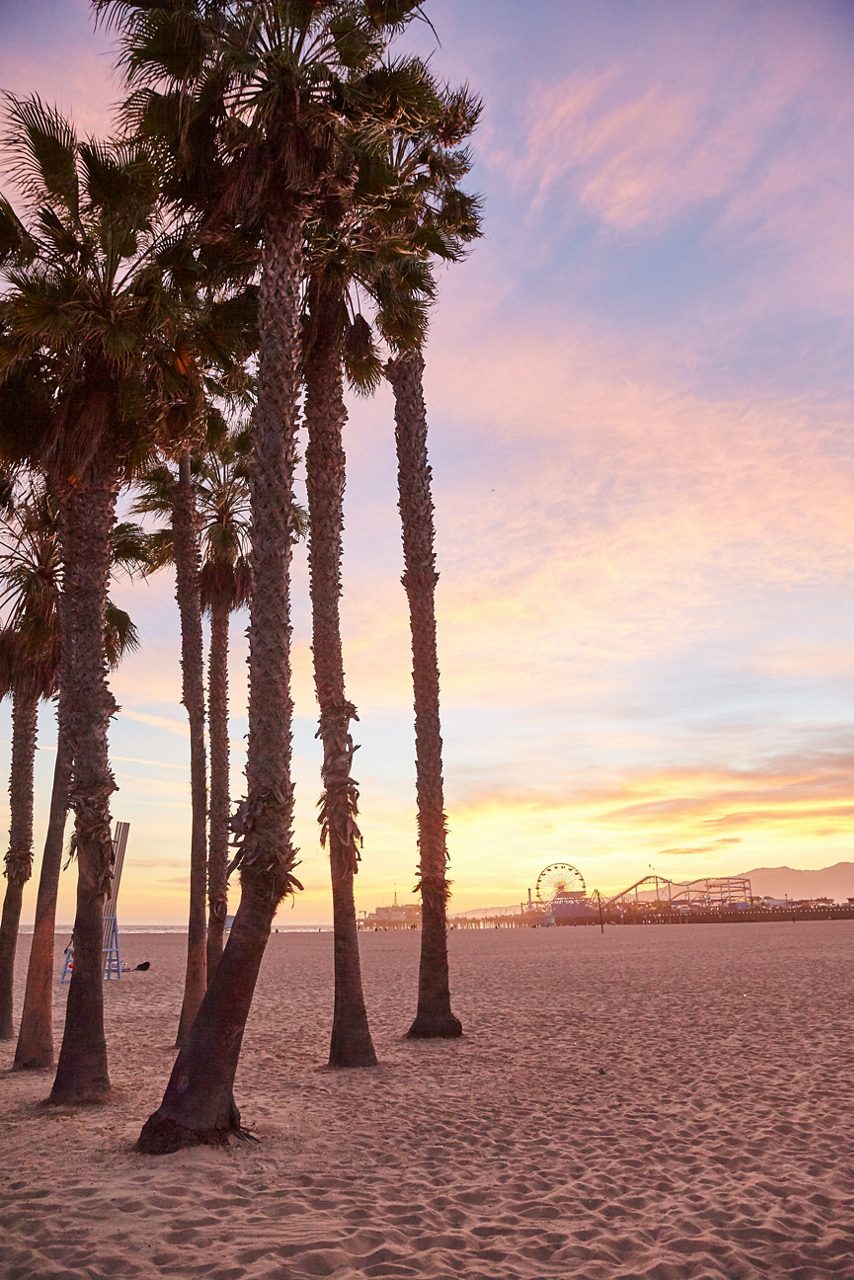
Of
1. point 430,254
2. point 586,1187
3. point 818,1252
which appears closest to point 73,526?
point 430,254

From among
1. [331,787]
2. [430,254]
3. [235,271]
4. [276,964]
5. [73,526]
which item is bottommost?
[276,964]

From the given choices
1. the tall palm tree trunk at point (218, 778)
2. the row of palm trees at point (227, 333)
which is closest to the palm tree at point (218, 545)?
the tall palm tree trunk at point (218, 778)

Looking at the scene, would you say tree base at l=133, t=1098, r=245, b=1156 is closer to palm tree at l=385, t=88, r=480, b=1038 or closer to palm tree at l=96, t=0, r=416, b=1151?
palm tree at l=96, t=0, r=416, b=1151

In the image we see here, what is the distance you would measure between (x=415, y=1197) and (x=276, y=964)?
128ft

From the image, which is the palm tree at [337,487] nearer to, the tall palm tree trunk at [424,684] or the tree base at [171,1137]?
the tall palm tree trunk at [424,684]

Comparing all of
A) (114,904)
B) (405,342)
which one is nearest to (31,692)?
(405,342)

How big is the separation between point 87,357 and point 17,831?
10.6m

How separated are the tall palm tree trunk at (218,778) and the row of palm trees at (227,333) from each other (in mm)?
1111

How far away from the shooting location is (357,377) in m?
17.4

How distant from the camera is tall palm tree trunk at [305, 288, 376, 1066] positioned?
14.8 m

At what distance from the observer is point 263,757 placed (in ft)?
33.1

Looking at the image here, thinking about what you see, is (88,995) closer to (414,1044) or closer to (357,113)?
(414,1044)

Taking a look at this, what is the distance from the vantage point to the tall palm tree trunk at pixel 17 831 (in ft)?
60.9

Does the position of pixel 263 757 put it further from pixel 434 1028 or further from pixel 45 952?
pixel 434 1028
